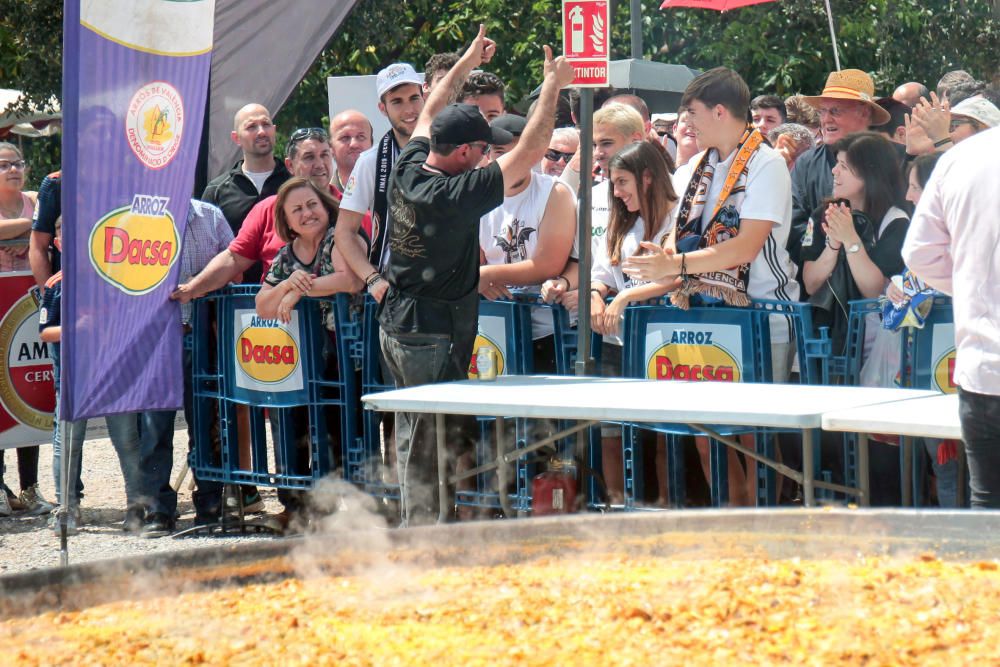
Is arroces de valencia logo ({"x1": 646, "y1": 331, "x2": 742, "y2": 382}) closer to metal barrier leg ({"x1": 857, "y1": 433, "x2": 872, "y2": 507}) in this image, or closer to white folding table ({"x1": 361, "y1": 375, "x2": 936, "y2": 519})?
A: white folding table ({"x1": 361, "y1": 375, "x2": 936, "y2": 519})

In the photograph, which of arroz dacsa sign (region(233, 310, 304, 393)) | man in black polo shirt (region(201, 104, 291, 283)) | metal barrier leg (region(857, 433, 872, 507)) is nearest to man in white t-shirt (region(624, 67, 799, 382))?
metal barrier leg (region(857, 433, 872, 507))

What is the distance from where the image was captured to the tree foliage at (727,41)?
19.9 metres

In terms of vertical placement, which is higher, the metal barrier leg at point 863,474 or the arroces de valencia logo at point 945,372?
the arroces de valencia logo at point 945,372

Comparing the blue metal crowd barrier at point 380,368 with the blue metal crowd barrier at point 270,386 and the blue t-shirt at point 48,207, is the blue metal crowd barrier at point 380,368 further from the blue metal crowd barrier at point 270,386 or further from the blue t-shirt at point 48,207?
the blue t-shirt at point 48,207

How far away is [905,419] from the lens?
467cm

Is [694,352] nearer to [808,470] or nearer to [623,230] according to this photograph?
[623,230]

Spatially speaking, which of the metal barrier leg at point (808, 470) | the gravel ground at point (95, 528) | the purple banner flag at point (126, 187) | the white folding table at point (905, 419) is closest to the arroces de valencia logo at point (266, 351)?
the purple banner flag at point (126, 187)

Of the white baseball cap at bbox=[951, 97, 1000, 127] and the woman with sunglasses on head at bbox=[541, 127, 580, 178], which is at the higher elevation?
the woman with sunglasses on head at bbox=[541, 127, 580, 178]

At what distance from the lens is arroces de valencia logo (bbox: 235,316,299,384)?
288 inches

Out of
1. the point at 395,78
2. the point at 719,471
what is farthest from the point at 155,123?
the point at 719,471

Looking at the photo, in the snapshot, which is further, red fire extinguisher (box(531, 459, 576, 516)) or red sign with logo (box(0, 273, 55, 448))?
red sign with logo (box(0, 273, 55, 448))

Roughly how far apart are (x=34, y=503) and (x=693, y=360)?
4.37 metres

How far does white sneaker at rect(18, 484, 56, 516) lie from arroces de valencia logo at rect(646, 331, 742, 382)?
4.07m

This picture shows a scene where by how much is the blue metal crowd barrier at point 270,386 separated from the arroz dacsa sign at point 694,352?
5.49 feet
